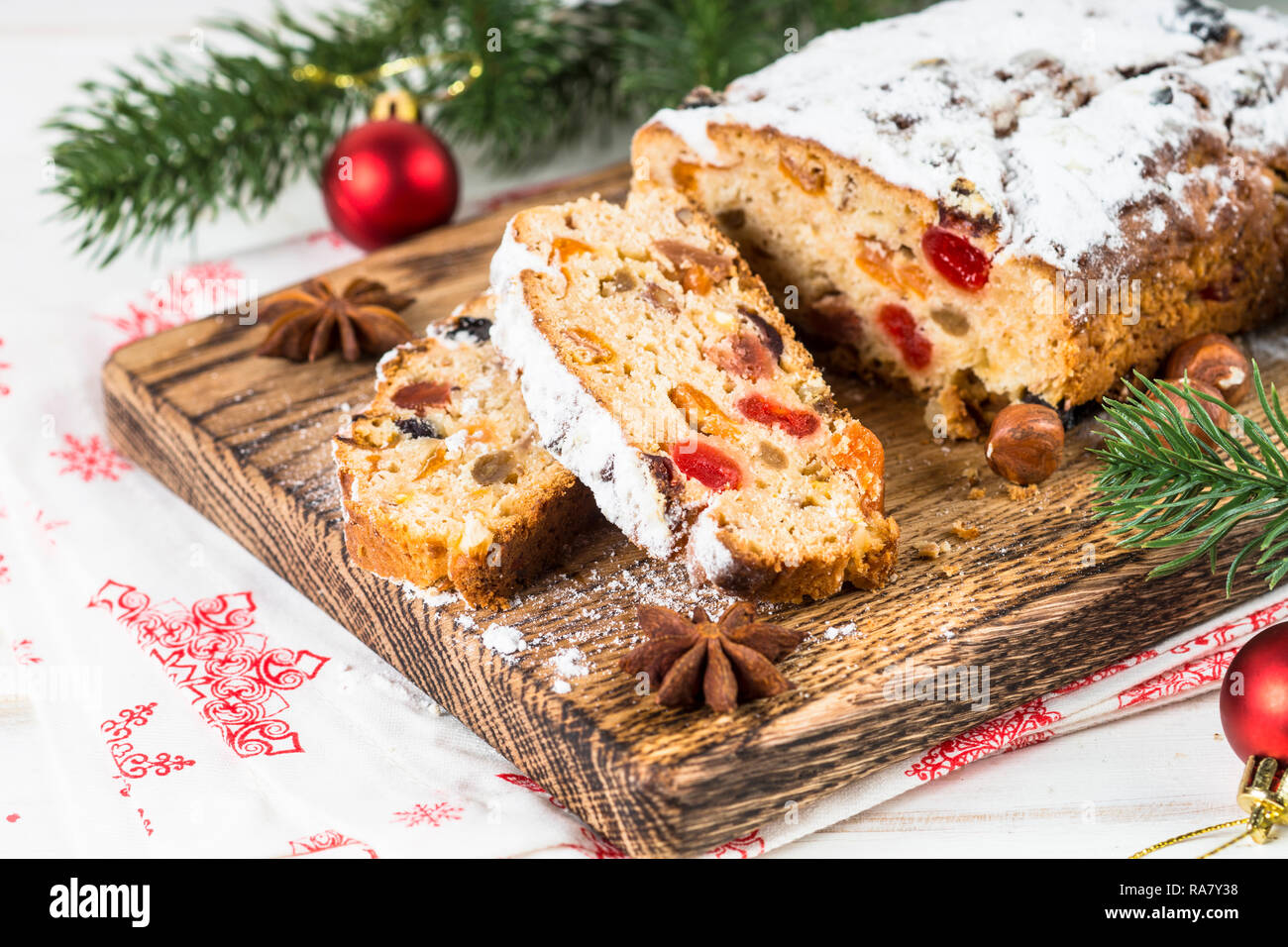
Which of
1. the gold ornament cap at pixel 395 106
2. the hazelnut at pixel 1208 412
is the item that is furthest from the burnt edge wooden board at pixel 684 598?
the gold ornament cap at pixel 395 106

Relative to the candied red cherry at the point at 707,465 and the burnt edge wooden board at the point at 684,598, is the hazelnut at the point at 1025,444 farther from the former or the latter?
the candied red cherry at the point at 707,465

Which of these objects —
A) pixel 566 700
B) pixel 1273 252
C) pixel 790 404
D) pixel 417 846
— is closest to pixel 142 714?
pixel 417 846

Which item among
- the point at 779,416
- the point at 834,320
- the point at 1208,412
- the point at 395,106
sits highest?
the point at 395,106

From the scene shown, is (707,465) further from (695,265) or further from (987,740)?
(987,740)

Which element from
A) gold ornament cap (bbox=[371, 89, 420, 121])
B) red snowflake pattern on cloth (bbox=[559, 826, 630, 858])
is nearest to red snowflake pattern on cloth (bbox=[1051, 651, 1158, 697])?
red snowflake pattern on cloth (bbox=[559, 826, 630, 858])

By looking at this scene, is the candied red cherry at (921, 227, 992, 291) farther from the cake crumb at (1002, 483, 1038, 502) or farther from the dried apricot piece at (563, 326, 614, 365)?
the dried apricot piece at (563, 326, 614, 365)

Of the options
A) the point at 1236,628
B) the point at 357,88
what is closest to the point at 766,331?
the point at 1236,628

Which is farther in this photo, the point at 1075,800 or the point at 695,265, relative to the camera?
the point at 695,265
